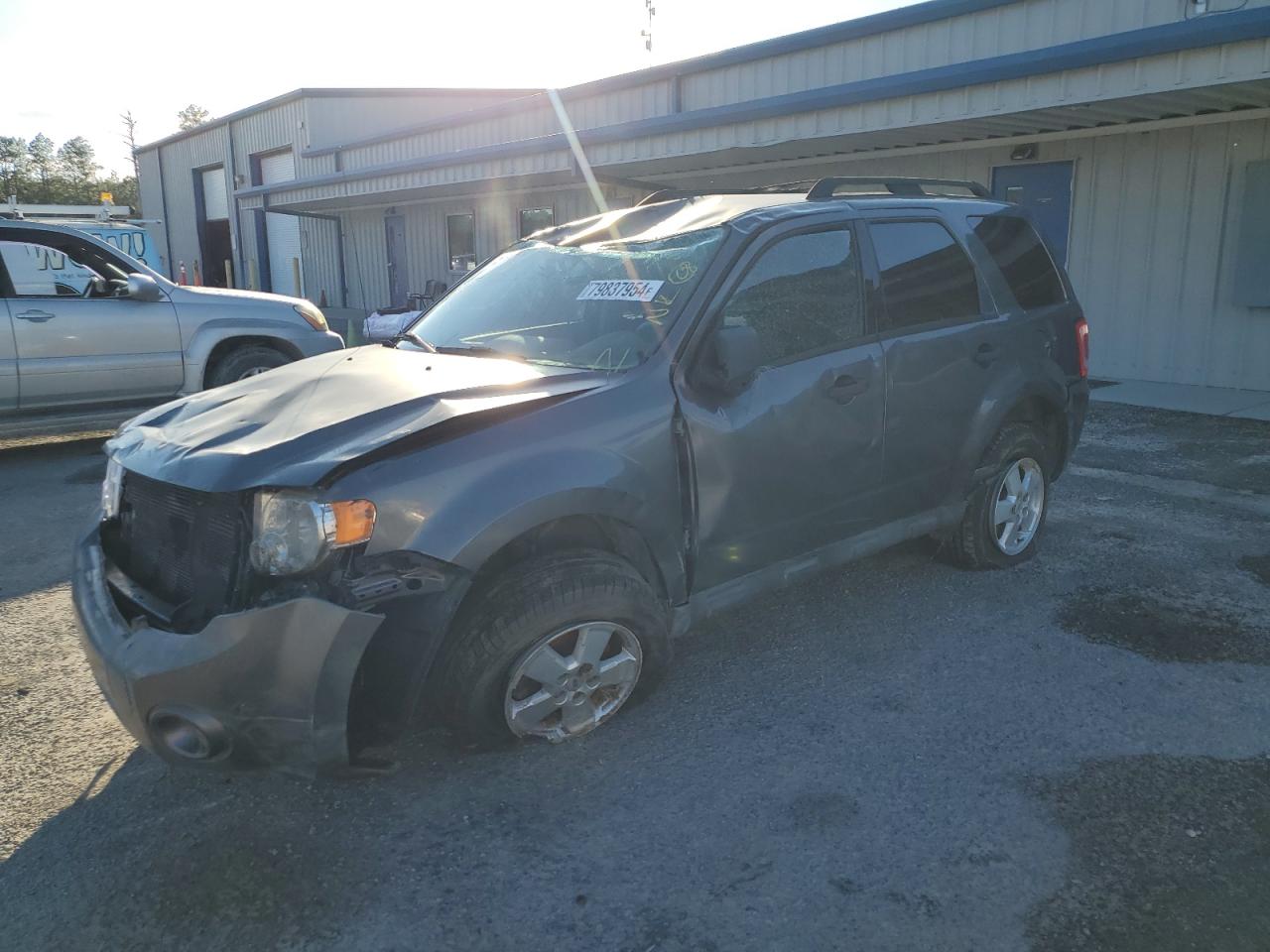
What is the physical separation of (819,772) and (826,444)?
4.19 feet

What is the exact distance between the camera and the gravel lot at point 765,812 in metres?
2.42

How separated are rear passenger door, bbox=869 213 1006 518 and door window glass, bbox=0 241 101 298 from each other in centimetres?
674

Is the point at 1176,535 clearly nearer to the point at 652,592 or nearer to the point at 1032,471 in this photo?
the point at 1032,471

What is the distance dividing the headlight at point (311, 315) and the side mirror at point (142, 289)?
3.88ft

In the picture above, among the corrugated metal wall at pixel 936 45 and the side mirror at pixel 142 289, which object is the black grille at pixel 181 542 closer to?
the side mirror at pixel 142 289

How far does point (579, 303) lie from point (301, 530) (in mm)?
1571

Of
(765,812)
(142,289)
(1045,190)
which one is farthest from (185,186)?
(765,812)

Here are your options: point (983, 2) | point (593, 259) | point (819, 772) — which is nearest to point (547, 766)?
point (819, 772)

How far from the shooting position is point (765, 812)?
2.88 metres

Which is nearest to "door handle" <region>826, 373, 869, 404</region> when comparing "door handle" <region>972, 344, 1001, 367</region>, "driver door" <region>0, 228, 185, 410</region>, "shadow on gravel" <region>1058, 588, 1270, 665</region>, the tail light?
"door handle" <region>972, 344, 1001, 367</region>

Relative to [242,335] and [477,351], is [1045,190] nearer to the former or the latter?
[242,335]

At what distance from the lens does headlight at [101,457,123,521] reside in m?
3.18

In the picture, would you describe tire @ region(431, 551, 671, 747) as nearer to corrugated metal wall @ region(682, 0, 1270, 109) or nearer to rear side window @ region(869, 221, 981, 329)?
rear side window @ region(869, 221, 981, 329)

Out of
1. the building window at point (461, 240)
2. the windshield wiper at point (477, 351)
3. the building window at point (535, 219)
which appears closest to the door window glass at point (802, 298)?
the windshield wiper at point (477, 351)
